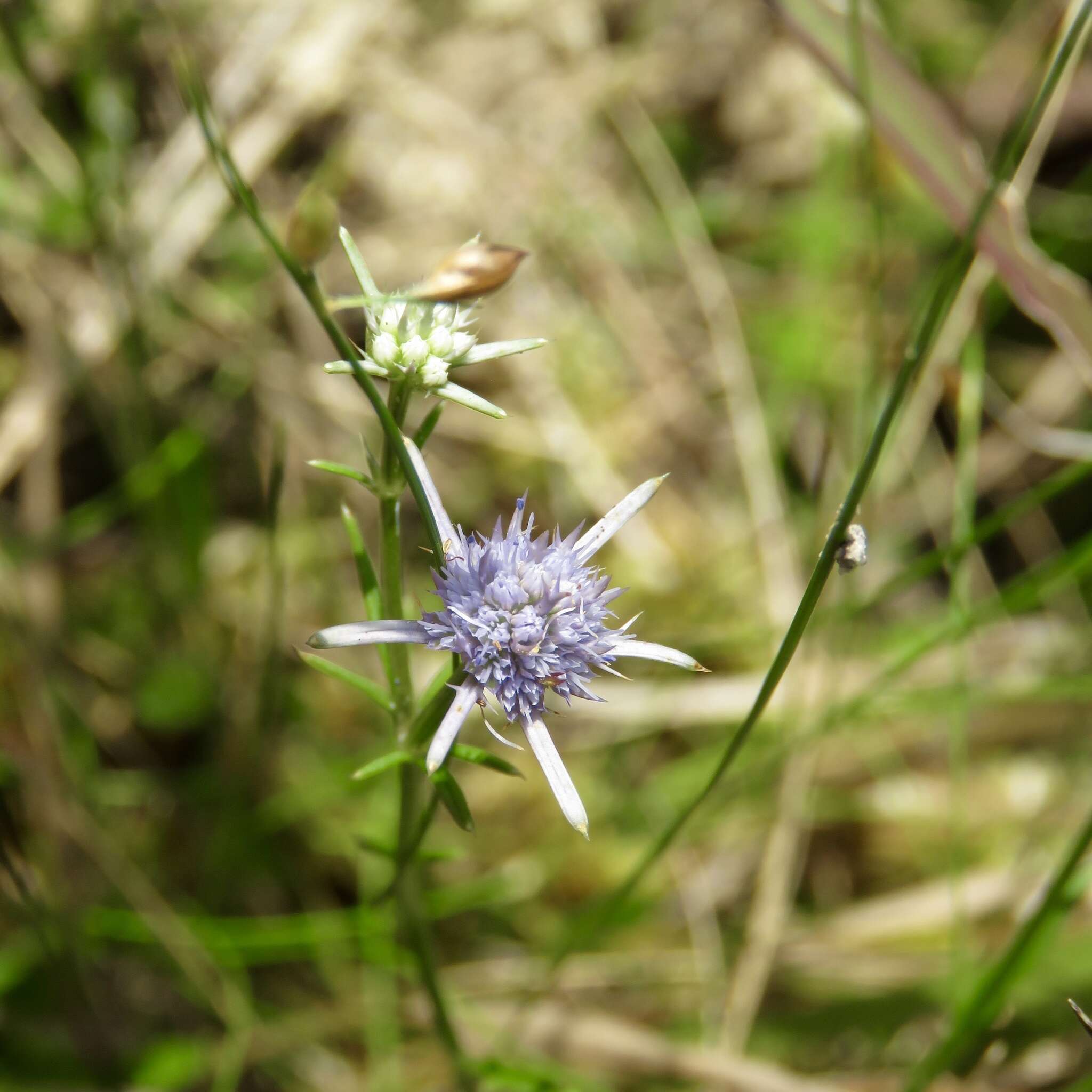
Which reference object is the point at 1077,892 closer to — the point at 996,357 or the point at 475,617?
the point at 475,617

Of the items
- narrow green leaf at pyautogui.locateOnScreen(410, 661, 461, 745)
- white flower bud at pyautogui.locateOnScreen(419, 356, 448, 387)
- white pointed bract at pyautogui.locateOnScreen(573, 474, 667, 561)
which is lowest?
narrow green leaf at pyautogui.locateOnScreen(410, 661, 461, 745)

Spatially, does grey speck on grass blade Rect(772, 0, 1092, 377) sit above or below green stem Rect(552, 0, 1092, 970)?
above

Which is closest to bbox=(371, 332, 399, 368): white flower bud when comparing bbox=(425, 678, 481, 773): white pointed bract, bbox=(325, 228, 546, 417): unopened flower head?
bbox=(325, 228, 546, 417): unopened flower head

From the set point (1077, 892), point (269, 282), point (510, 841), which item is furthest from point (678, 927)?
point (269, 282)

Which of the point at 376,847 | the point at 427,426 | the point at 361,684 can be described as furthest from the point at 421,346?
the point at 376,847

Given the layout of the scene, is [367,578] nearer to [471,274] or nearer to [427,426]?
[427,426]

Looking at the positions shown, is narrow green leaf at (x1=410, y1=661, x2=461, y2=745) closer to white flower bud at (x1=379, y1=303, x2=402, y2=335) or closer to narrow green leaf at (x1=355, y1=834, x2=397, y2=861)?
narrow green leaf at (x1=355, y1=834, x2=397, y2=861)
